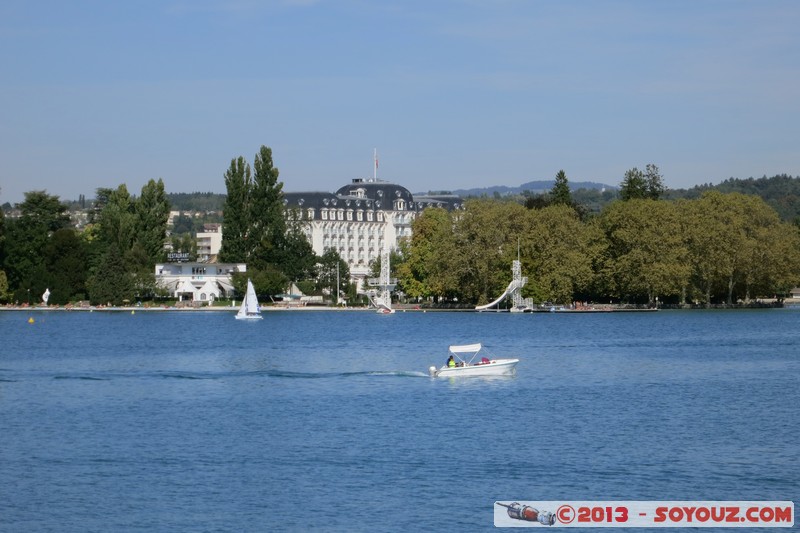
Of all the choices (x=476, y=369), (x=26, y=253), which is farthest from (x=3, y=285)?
(x=476, y=369)

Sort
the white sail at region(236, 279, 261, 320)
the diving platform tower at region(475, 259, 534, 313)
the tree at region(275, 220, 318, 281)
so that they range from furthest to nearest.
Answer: the tree at region(275, 220, 318, 281) → the diving platform tower at region(475, 259, 534, 313) → the white sail at region(236, 279, 261, 320)

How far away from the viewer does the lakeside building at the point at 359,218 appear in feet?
611

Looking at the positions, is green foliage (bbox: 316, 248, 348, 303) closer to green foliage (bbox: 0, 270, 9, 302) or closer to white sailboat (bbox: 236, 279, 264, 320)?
green foliage (bbox: 0, 270, 9, 302)

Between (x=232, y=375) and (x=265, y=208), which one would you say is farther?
(x=265, y=208)

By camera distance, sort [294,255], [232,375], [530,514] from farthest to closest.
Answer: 1. [294,255]
2. [232,375]
3. [530,514]

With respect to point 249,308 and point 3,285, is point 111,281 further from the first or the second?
point 249,308

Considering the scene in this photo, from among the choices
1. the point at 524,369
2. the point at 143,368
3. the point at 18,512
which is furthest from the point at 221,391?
the point at 18,512

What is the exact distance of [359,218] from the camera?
192250 mm

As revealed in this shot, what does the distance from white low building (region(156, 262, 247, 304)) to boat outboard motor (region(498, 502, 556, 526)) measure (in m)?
108

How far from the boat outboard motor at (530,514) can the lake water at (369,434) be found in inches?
25.9

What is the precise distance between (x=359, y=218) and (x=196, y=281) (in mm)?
61657

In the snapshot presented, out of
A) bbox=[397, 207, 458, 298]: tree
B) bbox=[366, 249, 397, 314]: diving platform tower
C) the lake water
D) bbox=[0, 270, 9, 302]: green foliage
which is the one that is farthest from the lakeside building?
the lake water

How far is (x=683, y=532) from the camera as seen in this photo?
77.0 feet

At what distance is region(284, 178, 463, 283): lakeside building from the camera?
186375 millimetres
